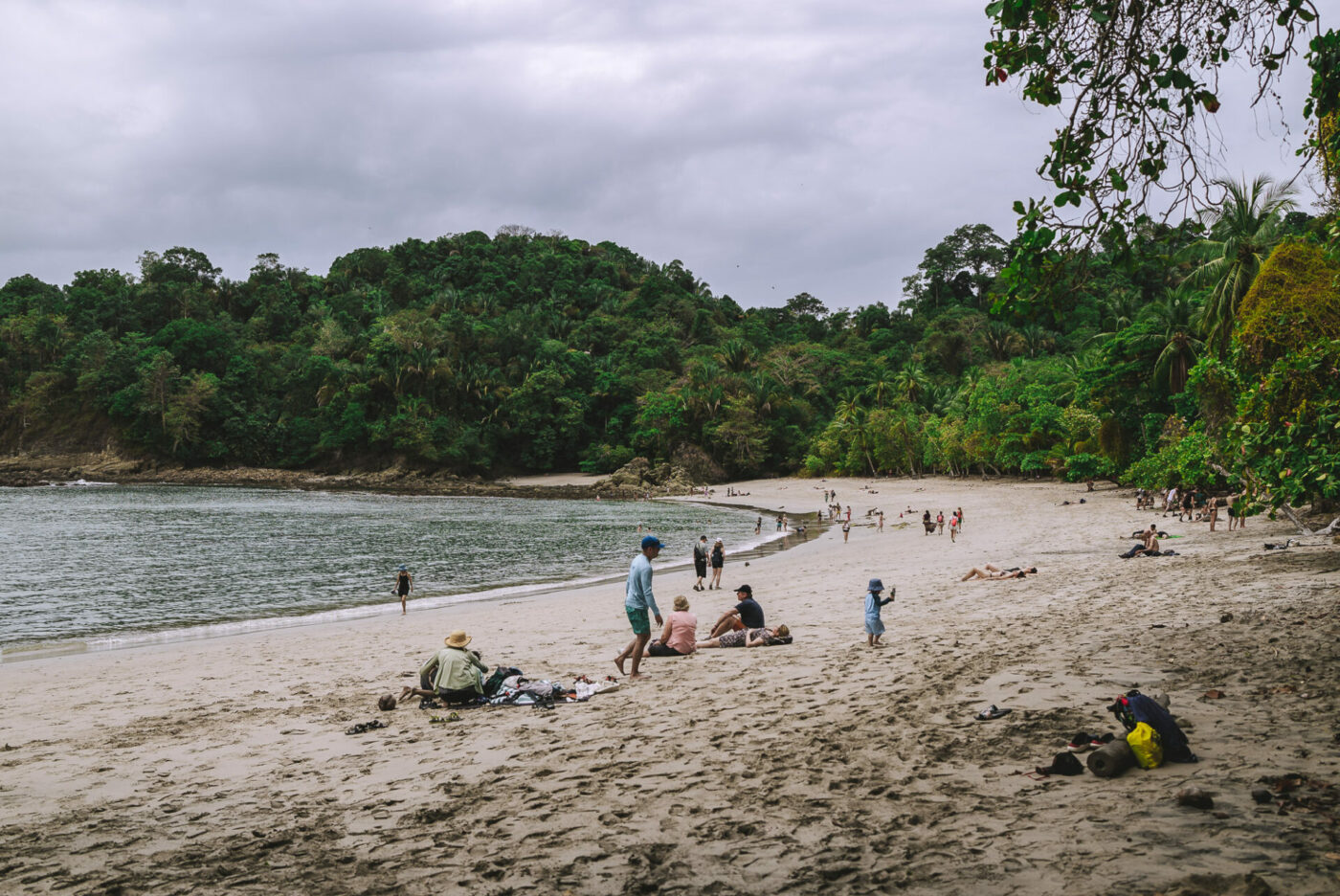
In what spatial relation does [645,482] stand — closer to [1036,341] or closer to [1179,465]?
[1036,341]

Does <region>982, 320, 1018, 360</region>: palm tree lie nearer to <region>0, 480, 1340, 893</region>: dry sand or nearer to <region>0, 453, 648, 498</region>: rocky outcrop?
<region>0, 453, 648, 498</region>: rocky outcrop

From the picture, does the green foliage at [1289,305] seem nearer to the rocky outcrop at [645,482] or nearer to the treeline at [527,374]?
the treeline at [527,374]

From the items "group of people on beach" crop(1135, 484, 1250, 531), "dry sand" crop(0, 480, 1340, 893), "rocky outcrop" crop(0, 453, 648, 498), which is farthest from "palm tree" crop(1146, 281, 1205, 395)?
"rocky outcrop" crop(0, 453, 648, 498)

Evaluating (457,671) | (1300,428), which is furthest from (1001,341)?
(457,671)

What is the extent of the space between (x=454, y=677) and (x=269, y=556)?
23.0 metres

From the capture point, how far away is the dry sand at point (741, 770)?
3691mm

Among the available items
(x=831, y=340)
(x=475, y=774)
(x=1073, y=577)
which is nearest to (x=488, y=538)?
(x=1073, y=577)

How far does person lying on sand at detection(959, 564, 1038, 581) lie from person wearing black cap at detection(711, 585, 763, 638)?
6915 mm

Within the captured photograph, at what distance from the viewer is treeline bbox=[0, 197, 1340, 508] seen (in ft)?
217

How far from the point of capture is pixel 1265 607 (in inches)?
355

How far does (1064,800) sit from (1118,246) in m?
3.25

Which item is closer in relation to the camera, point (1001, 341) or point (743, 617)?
point (743, 617)

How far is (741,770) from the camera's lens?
5121mm

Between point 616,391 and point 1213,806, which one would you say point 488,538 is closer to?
point 1213,806
